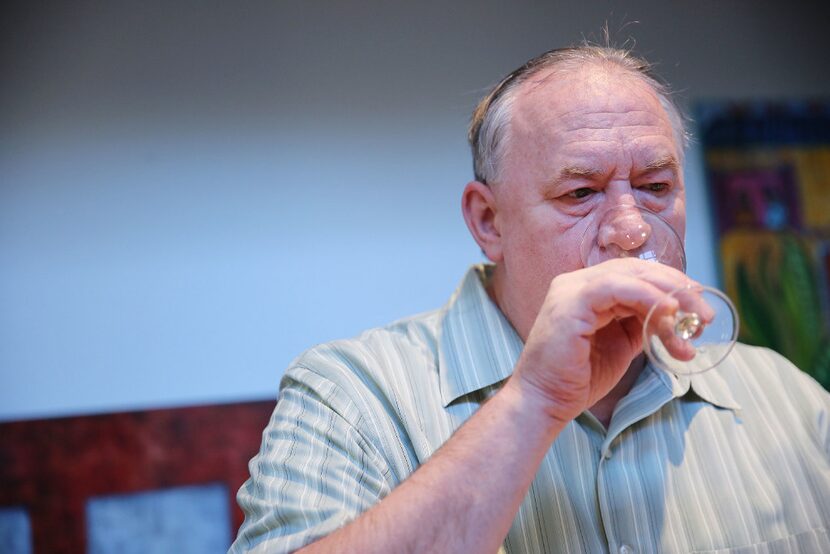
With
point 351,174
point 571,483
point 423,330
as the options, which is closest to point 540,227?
point 423,330

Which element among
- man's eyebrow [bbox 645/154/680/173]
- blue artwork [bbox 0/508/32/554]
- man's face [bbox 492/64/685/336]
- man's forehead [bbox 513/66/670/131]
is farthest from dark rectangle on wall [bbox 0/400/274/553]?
man's eyebrow [bbox 645/154/680/173]

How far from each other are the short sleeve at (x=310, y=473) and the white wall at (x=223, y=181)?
115 cm

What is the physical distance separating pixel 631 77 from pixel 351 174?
48.7 inches

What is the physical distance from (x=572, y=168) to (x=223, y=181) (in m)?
1.39

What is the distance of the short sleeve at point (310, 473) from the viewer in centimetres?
133

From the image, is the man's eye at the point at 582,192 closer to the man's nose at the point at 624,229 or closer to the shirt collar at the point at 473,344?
the man's nose at the point at 624,229

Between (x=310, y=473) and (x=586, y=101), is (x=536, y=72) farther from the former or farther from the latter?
(x=310, y=473)

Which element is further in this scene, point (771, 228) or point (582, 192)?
point (771, 228)

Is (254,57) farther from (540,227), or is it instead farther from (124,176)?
(540,227)

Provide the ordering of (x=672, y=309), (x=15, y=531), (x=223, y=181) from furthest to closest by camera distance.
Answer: (x=223, y=181) → (x=15, y=531) → (x=672, y=309)

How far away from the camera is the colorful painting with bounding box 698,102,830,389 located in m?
3.05

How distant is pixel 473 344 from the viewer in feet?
5.59

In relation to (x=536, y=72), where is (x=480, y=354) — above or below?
below

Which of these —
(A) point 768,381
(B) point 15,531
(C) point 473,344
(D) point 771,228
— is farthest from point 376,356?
(D) point 771,228
